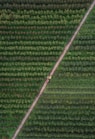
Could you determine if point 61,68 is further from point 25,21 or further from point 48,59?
point 25,21

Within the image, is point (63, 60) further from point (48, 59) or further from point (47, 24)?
point (47, 24)

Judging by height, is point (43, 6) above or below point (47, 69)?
above

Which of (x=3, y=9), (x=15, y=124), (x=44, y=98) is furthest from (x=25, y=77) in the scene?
(x=3, y=9)

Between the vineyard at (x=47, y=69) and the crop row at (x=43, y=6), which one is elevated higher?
the crop row at (x=43, y=6)

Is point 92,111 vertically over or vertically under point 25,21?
under

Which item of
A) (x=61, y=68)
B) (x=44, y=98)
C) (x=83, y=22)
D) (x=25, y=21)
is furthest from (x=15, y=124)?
(x=83, y=22)

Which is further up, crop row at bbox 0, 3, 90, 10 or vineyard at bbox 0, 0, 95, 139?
crop row at bbox 0, 3, 90, 10

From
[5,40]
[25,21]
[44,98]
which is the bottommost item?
[44,98]
